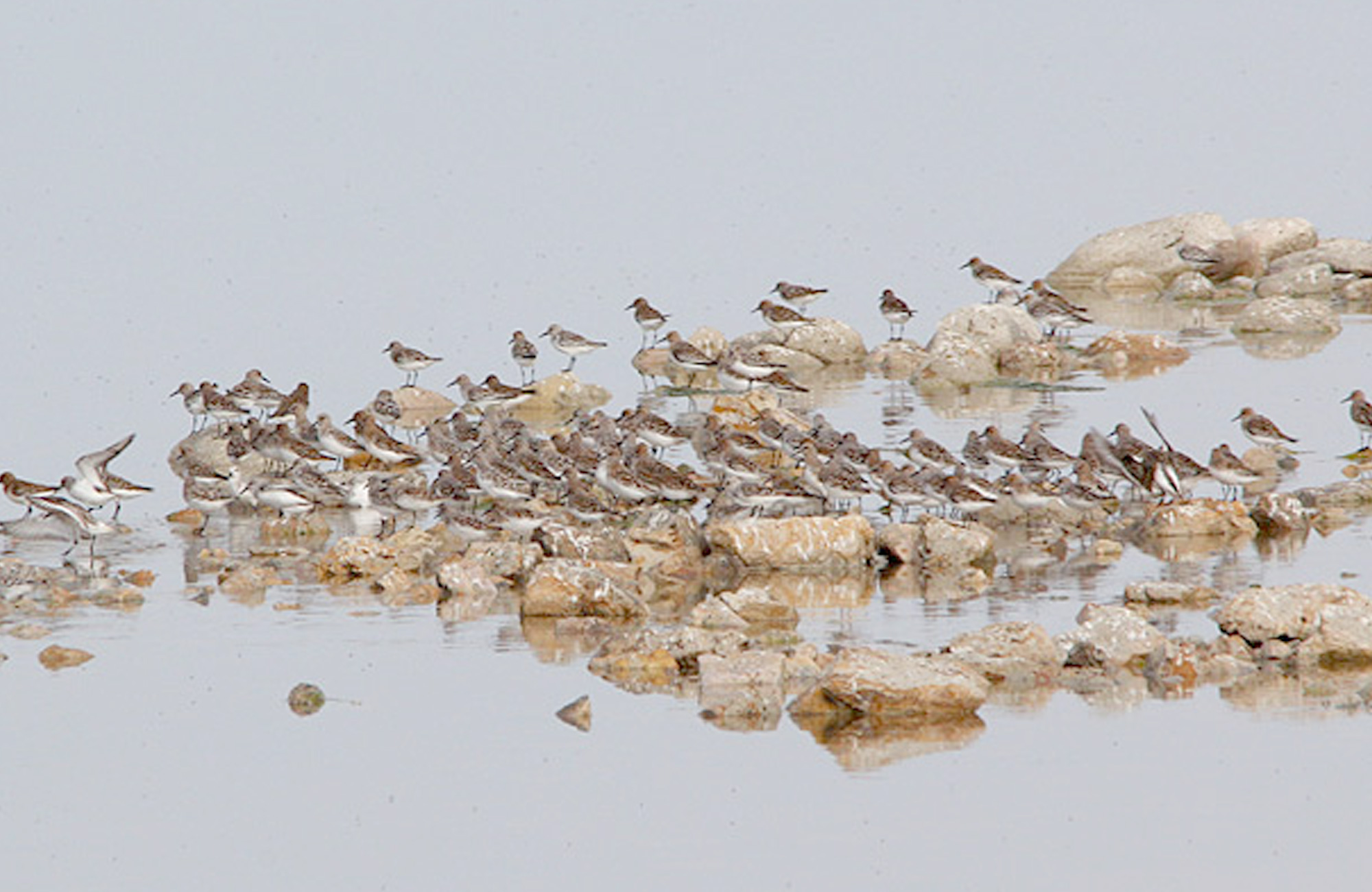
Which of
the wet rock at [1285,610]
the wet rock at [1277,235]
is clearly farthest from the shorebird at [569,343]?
the wet rock at [1277,235]

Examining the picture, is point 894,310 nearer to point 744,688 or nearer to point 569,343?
point 569,343

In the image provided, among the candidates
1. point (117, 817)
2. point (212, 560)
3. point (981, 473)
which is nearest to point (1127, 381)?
point (981, 473)

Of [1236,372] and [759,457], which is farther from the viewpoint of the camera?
[1236,372]

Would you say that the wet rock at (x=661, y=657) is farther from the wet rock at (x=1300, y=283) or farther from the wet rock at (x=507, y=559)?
the wet rock at (x=1300, y=283)

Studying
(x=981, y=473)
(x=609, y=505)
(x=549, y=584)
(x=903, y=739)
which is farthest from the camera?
(x=981, y=473)

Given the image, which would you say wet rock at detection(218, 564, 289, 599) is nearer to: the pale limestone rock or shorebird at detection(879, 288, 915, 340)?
the pale limestone rock

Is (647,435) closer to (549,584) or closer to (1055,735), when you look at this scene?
(549,584)
